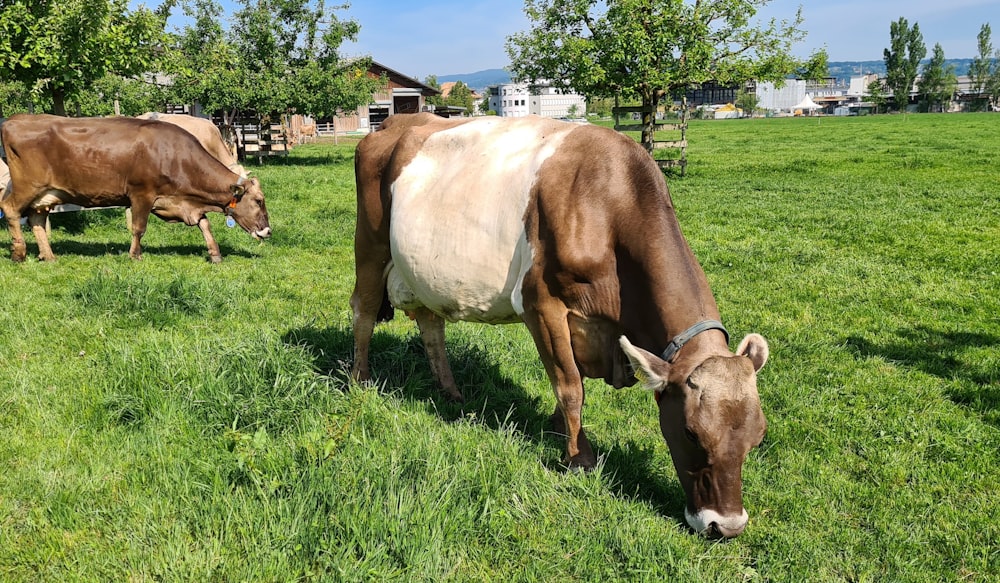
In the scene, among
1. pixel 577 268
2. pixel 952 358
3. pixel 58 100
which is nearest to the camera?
pixel 577 268

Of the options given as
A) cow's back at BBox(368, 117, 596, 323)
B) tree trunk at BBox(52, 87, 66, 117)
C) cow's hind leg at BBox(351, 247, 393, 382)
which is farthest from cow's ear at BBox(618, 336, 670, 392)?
tree trunk at BBox(52, 87, 66, 117)

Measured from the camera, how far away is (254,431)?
420 cm

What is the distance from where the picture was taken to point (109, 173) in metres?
9.60

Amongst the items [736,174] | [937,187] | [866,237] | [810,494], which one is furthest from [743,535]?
[736,174]

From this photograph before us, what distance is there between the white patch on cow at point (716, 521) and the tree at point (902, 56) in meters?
115

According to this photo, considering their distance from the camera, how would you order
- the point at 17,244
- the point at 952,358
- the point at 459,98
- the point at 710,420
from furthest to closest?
the point at 459,98 < the point at 17,244 < the point at 952,358 < the point at 710,420

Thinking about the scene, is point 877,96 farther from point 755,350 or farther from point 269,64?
point 755,350

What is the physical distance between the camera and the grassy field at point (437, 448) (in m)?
3.13

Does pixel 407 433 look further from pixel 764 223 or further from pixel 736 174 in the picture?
pixel 736 174

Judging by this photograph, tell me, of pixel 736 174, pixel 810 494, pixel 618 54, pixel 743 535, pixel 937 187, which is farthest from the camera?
pixel 736 174

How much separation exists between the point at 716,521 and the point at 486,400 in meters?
1.89

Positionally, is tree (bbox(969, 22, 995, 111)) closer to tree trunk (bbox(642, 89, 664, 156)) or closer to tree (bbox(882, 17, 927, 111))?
tree (bbox(882, 17, 927, 111))

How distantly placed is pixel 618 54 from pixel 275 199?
9278mm

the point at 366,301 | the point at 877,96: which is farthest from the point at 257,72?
the point at 877,96
